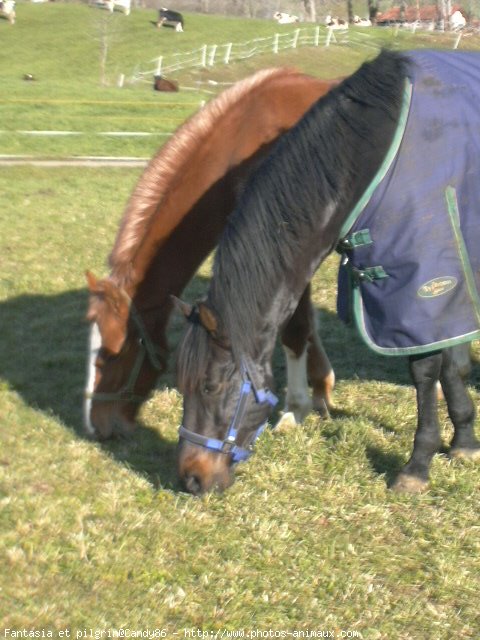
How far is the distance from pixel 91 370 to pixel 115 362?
0.13m

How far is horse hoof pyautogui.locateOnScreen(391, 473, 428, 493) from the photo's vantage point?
4.23 meters

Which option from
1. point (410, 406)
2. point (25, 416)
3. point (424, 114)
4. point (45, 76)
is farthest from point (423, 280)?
point (45, 76)

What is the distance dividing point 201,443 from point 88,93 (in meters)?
19.9

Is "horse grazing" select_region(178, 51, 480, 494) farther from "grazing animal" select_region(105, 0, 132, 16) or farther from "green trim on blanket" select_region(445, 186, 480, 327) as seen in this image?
"grazing animal" select_region(105, 0, 132, 16)

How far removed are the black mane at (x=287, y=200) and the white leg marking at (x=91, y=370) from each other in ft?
3.50

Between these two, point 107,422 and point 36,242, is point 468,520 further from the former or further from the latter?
point 36,242

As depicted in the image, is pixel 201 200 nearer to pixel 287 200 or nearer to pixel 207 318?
pixel 287 200

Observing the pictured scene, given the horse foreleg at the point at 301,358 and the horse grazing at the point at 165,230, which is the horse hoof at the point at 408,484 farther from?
the horse grazing at the point at 165,230

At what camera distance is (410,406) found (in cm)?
533

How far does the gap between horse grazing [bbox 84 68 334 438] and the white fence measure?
2819 centimetres

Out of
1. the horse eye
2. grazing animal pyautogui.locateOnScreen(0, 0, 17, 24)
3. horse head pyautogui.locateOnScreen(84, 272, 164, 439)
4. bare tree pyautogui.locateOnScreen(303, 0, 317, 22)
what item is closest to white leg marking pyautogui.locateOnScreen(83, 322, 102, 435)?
horse head pyautogui.locateOnScreen(84, 272, 164, 439)

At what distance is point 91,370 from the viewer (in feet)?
15.0

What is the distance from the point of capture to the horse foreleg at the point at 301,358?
516 cm

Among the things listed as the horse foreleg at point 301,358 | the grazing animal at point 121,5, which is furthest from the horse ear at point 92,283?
the grazing animal at point 121,5
